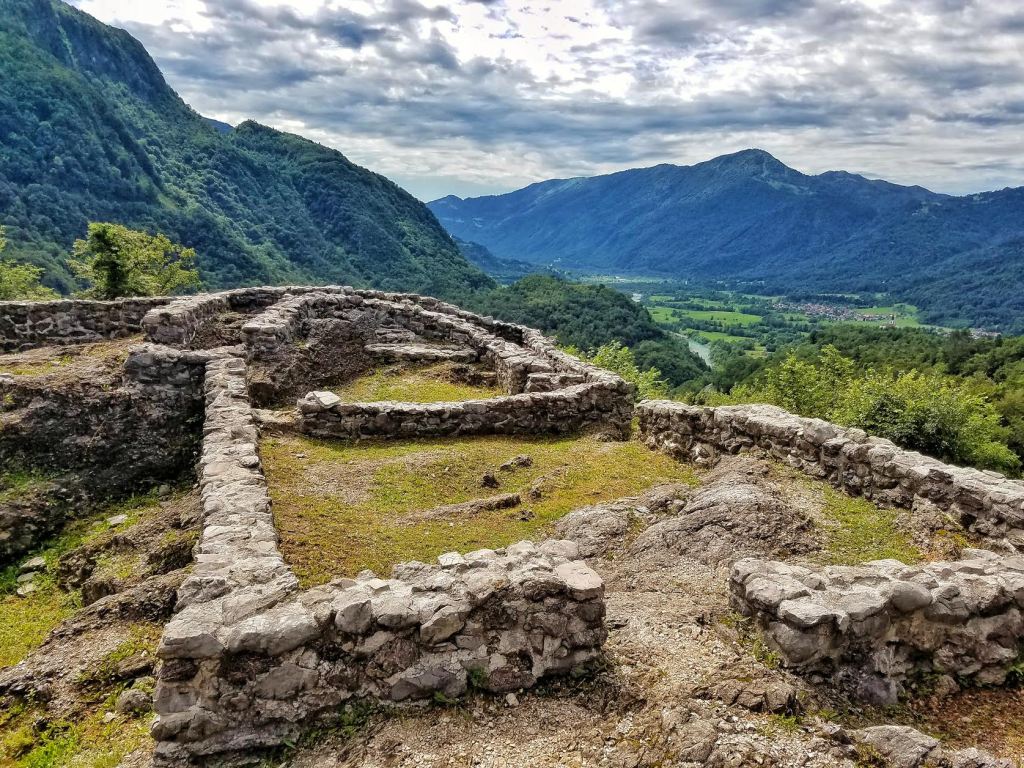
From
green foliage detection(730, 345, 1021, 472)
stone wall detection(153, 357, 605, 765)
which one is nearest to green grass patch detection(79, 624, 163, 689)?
stone wall detection(153, 357, 605, 765)

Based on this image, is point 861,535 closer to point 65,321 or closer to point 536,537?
point 536,537

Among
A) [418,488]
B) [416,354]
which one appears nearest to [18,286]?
[416,354]

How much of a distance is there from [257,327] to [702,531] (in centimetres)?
1394

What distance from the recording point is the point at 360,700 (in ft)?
18.1

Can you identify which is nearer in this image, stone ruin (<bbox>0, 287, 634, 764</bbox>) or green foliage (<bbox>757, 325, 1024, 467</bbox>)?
stone ruin (<bbox>0, 287, 634, 764</bbox>)

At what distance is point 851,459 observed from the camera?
34.5 feet

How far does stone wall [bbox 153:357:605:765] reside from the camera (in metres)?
5.22

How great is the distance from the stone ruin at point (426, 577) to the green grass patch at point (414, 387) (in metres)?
2.77

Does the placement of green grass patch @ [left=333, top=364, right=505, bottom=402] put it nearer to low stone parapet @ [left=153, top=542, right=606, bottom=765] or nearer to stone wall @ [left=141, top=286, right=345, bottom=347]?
stone wall @ [left=141, top=286, right=345, bottom=347]

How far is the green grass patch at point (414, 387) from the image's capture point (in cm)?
1791

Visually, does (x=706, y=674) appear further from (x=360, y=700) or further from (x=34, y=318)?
(x=34, y=318)

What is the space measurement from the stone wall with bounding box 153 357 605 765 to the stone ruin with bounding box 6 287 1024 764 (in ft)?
0.06

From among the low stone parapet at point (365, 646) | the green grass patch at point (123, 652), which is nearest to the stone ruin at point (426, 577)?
the low stone parapet at point (365, 646)

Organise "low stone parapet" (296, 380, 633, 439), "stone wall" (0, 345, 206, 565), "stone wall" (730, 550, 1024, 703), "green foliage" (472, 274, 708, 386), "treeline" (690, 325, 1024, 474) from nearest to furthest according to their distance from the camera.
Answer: "stone wall" (730, 550, 1024, 703), "stone wall" (0, 345, 206, 565), "low stone parapet" (296, 380, 633, 439), "treeline" (690, 325, 1024, 474), "green foliage" (472, 274, 708, 386)
